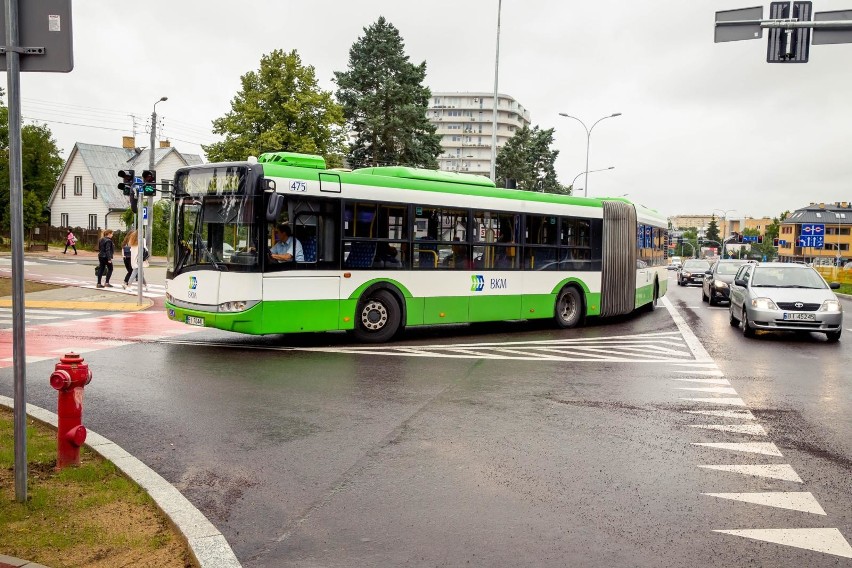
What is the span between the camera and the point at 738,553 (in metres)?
4.61

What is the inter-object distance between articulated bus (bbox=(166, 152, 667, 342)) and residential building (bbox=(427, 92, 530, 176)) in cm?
13381

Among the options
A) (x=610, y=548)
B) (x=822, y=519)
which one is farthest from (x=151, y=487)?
(x=822, y=519)

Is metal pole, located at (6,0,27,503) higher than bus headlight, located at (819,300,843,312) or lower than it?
higher

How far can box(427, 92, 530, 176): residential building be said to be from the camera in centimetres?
15038

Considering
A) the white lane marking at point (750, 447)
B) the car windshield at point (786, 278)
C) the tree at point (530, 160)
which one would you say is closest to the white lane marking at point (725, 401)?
the white lane marking at point (750, 447)

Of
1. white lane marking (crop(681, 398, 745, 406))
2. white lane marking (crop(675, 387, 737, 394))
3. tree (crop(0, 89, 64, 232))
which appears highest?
tree (crop(0, 89, 64, 232))

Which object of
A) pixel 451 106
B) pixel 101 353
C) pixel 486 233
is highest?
pixel 451 106

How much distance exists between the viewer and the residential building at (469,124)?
150m

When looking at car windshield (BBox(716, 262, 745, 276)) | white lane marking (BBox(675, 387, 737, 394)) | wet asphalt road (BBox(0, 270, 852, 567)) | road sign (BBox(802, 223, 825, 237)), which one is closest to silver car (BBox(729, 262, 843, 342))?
wet asphalt road (BBox(0, 270, 852, 567))

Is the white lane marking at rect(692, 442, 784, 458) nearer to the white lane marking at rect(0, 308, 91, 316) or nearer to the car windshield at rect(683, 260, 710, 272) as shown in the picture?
the white lane marking at rect(0, 308, 91, 316)

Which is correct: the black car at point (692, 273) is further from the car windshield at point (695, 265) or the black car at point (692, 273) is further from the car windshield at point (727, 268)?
the car windshield at point (727, 268)

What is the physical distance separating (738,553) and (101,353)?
10.1m

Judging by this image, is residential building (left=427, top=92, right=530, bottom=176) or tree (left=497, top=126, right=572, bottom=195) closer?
tree (left=497, top=126, right=572, bottom=195)

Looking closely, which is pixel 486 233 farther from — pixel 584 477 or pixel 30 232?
pixel 30 232
